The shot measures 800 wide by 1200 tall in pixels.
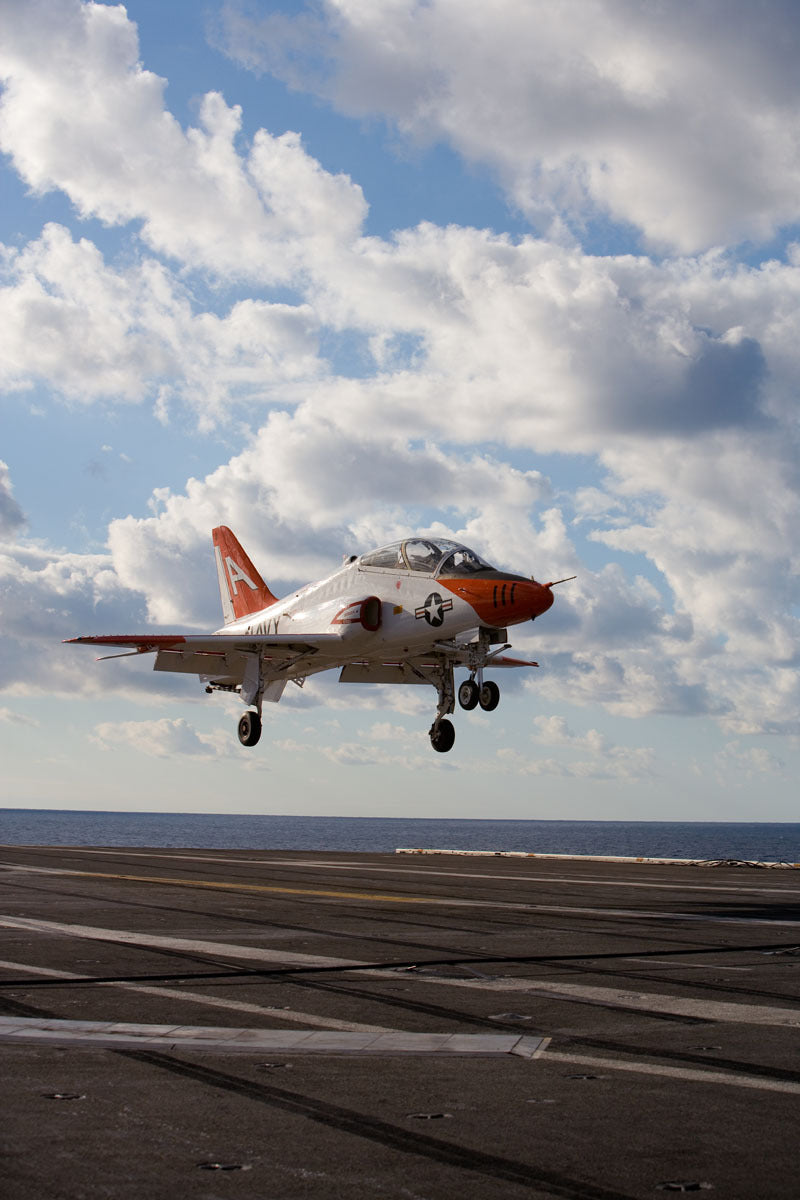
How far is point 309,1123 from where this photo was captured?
514cm

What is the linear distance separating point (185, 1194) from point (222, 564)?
39766 mm

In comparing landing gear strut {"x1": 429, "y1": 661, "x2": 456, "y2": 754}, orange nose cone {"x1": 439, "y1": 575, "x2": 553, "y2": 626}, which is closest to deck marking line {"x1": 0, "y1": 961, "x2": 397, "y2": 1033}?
orange nose cone {"x1": 439, "y1": 575, "x2": 553, "y2": 626}

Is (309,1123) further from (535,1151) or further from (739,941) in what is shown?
(739,941)

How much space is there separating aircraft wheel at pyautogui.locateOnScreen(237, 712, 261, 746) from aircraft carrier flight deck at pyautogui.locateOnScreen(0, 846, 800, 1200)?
20.5 m

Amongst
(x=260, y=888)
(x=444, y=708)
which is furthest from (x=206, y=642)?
(x=260, y=888)

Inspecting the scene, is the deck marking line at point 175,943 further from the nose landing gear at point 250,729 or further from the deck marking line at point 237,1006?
the nose landing gear at point 250,729

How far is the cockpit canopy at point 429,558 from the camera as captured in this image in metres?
28.3

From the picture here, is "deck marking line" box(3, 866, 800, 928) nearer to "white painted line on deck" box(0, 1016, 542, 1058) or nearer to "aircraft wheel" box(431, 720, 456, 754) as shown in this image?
"white painted line on deck" box(0, 1016, 542, 1058)

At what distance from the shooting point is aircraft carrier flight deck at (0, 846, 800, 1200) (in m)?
4.52

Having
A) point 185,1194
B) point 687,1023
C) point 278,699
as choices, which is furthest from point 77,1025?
point 278,699

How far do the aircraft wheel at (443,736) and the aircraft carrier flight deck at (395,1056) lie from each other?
56.1ft

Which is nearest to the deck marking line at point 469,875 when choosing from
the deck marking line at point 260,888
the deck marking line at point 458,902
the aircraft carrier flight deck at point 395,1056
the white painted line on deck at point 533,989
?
the deck marking line at point 260,888

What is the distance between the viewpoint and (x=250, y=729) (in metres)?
35.4

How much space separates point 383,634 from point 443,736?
392 cm
